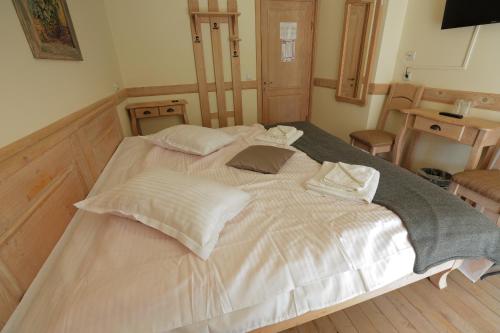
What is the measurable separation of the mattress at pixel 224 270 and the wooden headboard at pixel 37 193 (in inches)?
2.0

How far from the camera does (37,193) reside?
89cm

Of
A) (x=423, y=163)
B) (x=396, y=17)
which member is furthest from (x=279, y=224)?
(x=396, y=17)

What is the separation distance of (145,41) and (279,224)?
2832 mm

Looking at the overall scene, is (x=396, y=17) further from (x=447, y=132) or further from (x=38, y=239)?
(x=38, y=239)

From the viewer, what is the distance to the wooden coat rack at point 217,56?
2.81 meters

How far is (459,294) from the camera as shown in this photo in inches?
51.8

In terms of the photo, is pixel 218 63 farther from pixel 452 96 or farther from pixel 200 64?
pixel 452 96

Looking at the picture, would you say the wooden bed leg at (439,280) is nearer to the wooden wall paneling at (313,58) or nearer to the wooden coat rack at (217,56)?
the wooden coat rack at (217,56)

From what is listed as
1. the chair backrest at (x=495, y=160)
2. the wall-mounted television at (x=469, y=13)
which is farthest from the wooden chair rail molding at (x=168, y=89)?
the chair backrest at (x=495, y=160)

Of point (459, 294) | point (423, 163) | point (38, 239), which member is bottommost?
point (459, 294)

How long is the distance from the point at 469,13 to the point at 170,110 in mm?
2969

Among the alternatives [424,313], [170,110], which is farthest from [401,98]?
[170,110]

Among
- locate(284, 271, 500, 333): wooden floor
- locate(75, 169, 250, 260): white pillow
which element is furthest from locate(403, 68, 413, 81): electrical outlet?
locate(75, 169, 250, 260): white pillow

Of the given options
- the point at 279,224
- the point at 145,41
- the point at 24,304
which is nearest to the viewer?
the point at 24,304
